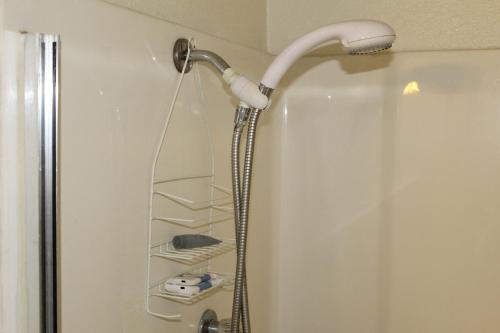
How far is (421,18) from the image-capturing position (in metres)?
1.30

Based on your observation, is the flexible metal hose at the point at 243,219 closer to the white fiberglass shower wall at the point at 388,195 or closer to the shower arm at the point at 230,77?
the shower arm at the point at 230,77

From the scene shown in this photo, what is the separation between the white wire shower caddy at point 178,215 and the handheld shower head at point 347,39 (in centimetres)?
17

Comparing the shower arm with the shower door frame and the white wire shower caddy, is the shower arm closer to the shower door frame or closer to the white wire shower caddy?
the white wire shower caddy

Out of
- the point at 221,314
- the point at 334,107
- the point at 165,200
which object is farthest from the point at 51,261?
the point at 334,107

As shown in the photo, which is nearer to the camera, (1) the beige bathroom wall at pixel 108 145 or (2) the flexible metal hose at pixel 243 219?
(1) the beige bathroom wall at pixel 108 145

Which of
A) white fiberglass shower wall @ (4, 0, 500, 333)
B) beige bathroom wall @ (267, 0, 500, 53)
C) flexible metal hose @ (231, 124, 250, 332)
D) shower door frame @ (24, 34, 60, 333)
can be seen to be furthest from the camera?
beige bathroom wall @ (267, 0, 500, 53)

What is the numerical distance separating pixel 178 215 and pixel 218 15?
0.46 metres

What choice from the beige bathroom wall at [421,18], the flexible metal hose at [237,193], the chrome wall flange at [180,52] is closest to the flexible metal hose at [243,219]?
the flexible metal hose at [237,193]

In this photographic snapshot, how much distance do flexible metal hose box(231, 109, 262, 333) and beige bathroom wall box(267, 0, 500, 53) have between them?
518 mm

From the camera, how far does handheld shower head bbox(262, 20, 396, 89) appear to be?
2.98 ft

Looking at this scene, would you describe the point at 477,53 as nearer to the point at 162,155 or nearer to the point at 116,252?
the point at 162,155

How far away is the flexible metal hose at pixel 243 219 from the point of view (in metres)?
0.98

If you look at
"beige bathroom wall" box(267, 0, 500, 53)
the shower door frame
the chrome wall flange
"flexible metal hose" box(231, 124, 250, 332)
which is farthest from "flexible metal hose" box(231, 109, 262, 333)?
"beige bathroom wall" box(267, 0, 500, 53)

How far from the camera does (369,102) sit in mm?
1343
